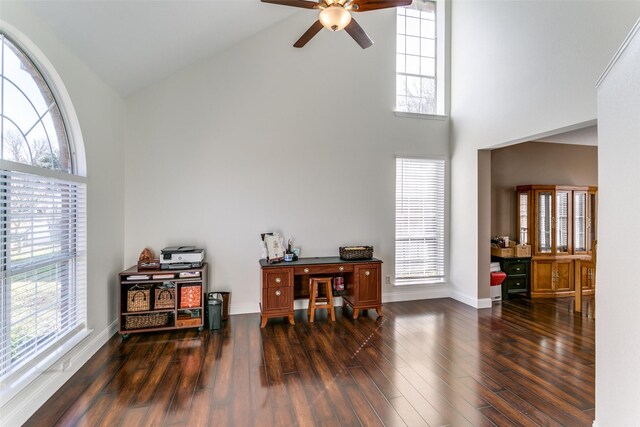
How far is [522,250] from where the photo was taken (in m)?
5.17

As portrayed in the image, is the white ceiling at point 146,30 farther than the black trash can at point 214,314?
No

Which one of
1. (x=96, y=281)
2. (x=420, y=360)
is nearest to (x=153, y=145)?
(x=96, y=281)

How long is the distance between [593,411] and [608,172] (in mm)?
1696

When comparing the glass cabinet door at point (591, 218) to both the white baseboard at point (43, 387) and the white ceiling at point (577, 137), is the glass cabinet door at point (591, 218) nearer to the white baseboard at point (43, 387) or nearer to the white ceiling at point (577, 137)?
the white ceiling at point (577, 137)

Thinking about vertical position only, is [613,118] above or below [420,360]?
above

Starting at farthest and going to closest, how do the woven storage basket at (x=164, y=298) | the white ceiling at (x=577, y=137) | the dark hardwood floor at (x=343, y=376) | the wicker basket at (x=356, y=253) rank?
1. the white ceiling at (x=577, y=137)
2. the wicker basket at (x=356, y=253)
3. the woven storage basket at (x=164, y=298)
4. the dark hardwood floor at (x=343, y=376)

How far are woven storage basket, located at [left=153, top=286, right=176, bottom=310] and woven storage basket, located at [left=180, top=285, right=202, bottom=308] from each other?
88 mm

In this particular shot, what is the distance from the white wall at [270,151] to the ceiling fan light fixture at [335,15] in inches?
79.2

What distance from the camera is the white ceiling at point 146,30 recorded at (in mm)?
2506

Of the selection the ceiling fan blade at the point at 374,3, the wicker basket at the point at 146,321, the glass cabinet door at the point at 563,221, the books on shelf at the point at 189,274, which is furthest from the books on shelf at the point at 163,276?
the glass cabinet door at the point at 563,221

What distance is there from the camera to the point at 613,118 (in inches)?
71.8

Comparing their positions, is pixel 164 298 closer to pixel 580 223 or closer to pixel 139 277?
pixel 139 277

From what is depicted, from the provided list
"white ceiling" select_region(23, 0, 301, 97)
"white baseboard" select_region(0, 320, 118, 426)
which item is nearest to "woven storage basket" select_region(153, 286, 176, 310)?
"white baseboard" select_region(0, 320, 118, 426)

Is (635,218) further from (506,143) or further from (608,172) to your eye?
(506,143)
